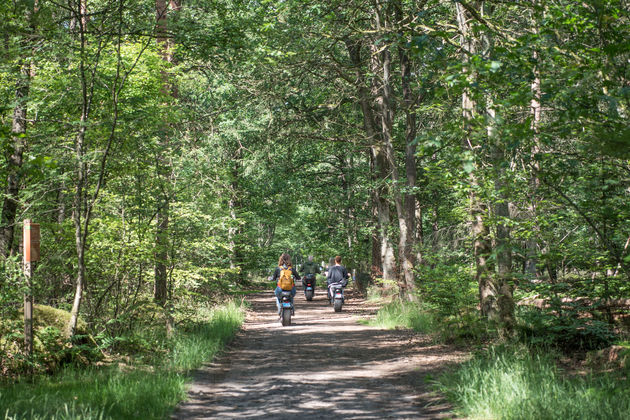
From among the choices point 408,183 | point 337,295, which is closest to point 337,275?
point 337,295

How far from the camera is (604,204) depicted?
26.7 ft

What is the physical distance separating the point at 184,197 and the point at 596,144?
27.5 ft

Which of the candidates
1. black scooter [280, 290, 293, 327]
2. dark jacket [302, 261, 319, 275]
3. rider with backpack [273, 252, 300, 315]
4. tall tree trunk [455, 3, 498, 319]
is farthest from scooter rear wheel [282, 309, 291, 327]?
dark jacket [302, 261, 319, 275]

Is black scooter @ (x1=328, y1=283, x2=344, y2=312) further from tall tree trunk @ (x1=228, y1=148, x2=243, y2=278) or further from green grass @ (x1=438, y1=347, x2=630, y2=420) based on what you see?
green grass @ (x1=438, y1=347, x2=630, y2=420)

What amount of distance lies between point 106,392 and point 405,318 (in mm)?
9934

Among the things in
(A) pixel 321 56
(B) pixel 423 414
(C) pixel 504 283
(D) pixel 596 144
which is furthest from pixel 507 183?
(A) pixel 321 56

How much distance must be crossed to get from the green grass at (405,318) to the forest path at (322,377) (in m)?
0.42

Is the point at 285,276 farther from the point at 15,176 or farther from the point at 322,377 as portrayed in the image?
the point at 15,176

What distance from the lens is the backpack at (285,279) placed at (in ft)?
51.0

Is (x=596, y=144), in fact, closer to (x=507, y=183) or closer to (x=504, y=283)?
(x=507, y=183)

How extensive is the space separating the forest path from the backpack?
1.33 metres

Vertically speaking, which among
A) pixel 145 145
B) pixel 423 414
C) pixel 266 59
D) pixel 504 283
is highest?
pixel 266 59

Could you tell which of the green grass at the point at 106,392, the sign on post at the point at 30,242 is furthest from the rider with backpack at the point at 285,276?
the sign on post at the point at 30,242

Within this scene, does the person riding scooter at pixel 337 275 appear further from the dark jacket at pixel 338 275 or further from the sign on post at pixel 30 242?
the sign on post at pixel 30 242
